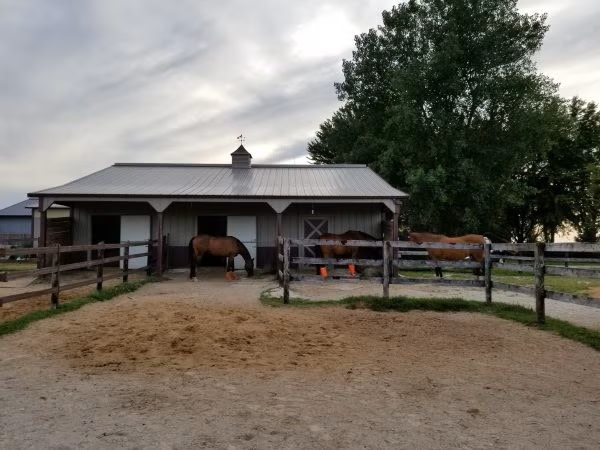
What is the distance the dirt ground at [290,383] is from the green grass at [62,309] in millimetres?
369

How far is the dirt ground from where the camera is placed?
3.15m

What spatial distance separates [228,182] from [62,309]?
34.4 feet

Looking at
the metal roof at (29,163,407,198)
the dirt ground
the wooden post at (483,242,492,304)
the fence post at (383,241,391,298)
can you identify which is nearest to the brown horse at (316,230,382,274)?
the metal roof at (29,163,407,198)

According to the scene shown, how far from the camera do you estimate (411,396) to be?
13.0 feet

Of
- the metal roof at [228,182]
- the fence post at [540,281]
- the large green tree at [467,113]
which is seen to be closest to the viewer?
the fence post at [540,281]

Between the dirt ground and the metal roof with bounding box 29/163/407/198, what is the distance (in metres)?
8.60

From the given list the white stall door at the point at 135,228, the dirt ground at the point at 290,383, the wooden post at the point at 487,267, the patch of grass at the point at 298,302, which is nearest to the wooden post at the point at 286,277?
the patch of grass at the point at 298,302

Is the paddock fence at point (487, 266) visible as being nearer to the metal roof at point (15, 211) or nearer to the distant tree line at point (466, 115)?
the distant tree line at point (466, 115)

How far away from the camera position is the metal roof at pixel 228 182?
1549 cm

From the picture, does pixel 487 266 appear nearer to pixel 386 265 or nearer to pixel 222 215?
pixel 386 265

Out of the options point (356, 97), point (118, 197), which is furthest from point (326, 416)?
point (356, 97)

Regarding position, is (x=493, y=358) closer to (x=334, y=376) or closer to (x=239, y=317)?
(x=334, y=376)

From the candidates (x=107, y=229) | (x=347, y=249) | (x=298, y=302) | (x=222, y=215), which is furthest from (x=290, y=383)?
(x=107, y=229)

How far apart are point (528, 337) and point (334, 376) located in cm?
335
